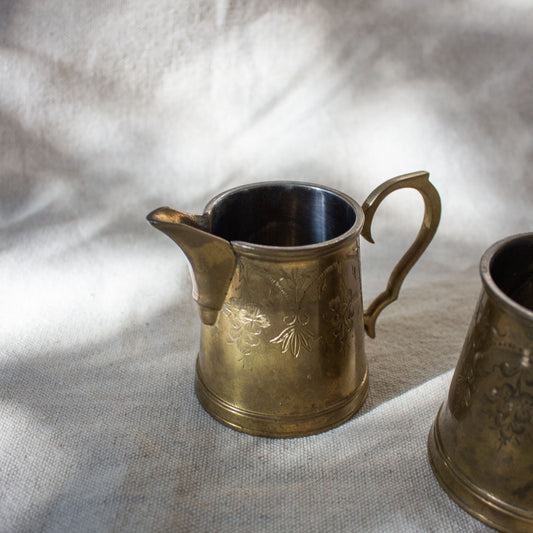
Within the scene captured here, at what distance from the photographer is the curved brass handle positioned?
1.01 m

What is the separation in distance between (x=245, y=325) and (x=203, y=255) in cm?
12

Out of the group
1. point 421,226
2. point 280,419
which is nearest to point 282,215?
point 421,226

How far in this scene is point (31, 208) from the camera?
1.66m

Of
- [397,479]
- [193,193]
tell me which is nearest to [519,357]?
[397,479]

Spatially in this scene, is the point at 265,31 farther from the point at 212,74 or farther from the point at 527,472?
the point at 527,472

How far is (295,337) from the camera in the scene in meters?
0.96

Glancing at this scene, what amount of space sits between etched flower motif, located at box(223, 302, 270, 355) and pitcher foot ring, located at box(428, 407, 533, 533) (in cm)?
31

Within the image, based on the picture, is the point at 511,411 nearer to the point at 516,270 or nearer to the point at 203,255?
the point at 516,270

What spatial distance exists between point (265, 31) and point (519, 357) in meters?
1.13

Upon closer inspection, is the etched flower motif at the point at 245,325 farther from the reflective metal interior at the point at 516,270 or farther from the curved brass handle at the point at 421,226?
the reflective metal interior at the point at 516,270

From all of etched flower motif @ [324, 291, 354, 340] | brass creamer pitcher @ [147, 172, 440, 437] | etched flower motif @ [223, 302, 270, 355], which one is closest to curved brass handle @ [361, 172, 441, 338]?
brass creamer pitcher @ [147, 172, 440, 437]

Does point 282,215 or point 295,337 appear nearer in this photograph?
point 295,337

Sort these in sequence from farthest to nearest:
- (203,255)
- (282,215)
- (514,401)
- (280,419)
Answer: (282,215) < (280,419) < (203,255) < (514,401)

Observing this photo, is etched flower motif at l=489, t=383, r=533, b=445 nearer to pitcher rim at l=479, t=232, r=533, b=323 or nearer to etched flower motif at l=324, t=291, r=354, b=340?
pitcher rim at l=479, t=232, r=533, b=323
